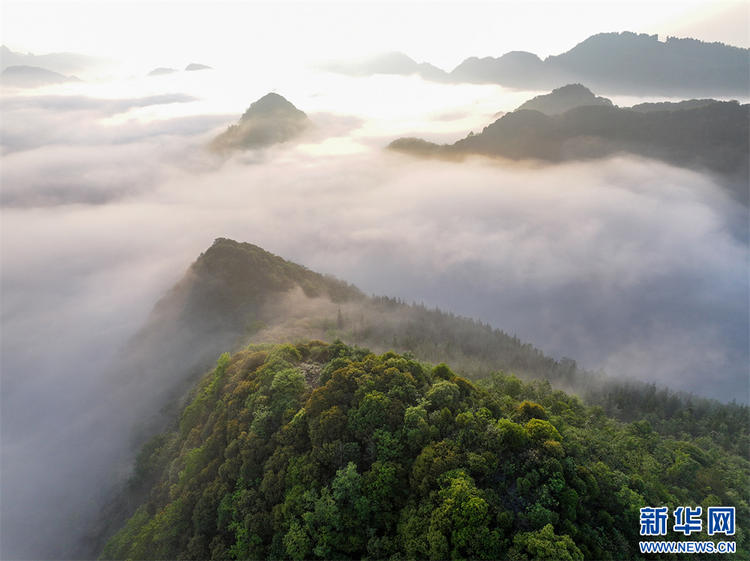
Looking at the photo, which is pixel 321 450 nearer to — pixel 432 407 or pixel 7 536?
pixel 432 407

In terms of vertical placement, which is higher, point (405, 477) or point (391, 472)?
point (391, 472)

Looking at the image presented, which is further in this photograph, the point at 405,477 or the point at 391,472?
the point at 405,477

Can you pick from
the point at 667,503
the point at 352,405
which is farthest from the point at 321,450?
the point at 667,503

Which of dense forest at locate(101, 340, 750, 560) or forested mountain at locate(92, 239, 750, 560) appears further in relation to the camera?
forested mountain at locate(92, 239, 750, 560)

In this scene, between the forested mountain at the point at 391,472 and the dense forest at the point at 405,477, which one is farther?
the forested mountain at the point at 391,472
